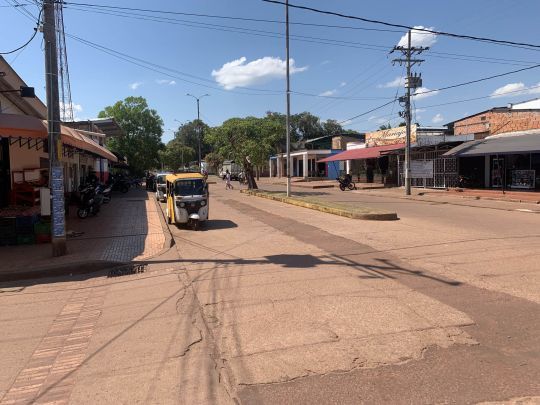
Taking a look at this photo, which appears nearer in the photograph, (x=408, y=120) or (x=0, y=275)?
(x=0, y=275)

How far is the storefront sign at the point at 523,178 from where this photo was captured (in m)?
26.2

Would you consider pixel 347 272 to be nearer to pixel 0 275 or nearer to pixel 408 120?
pixel 0 275

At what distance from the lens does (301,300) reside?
6340mm

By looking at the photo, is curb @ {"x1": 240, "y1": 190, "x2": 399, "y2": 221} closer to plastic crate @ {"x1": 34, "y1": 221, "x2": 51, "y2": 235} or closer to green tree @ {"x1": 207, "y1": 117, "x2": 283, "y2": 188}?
plastic crate @ {"x1": 34, "y1": 221, "x2": 51, "y2": 235}

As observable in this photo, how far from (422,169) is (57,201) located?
92.8 feet

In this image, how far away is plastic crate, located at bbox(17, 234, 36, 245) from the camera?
37.2ft

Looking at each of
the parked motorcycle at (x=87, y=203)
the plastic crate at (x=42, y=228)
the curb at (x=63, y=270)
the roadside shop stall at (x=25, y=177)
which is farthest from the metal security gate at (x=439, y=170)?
the curb at (x=63, y=270)

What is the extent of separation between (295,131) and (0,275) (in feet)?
282

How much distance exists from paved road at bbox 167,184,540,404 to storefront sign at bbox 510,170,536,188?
17047 millimetres

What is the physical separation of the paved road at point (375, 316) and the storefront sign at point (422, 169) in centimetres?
2172

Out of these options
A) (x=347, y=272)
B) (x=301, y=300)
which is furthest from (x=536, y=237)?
(x=301, y=300)

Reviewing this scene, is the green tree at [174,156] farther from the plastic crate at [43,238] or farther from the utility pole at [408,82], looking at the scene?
the plastic crate at [43,238]

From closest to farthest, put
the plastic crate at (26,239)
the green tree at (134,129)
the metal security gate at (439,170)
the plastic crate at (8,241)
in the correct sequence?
the plastic crate at (8,241), the plastic crate at (26,239), the metal security gate at (439,170), the green tree at (134,129)

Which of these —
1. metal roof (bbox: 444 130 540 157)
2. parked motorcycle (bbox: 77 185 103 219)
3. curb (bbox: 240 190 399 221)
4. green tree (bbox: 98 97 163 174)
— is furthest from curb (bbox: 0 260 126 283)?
green tree (bbox: 98 97 163 174)
